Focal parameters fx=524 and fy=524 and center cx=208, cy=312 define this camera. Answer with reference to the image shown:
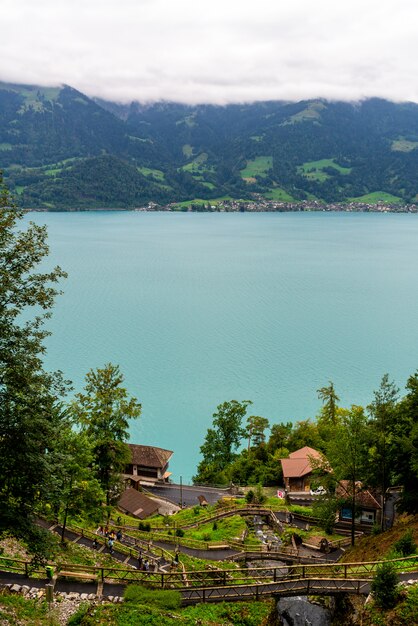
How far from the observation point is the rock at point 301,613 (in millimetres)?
16203

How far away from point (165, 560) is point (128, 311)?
322ft

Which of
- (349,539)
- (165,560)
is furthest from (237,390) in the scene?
(165,560)

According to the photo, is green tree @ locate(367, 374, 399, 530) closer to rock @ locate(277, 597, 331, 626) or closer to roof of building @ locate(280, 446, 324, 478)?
rock @ locate(277, 597, 331, 626)

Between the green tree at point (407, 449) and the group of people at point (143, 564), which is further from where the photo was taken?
the green tree at point (407, 449)

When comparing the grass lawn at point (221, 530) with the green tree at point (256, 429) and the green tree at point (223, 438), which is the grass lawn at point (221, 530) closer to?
the green tree at point (223, 438)

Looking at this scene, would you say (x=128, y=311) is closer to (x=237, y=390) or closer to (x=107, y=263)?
(x=237, y=390)

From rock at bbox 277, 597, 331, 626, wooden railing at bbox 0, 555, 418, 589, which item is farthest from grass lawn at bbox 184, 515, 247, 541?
rock at bbox 277, 597, 331, 626

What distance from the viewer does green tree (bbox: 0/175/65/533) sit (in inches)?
607

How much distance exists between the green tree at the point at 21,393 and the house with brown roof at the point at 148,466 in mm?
40313

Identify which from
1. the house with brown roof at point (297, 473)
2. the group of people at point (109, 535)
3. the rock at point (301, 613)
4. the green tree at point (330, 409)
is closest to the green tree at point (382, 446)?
the rock at point (301, 613)

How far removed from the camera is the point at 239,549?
98.1 feet

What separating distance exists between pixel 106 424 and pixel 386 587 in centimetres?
1968

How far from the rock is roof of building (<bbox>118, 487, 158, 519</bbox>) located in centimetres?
2929

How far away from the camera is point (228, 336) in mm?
104938
